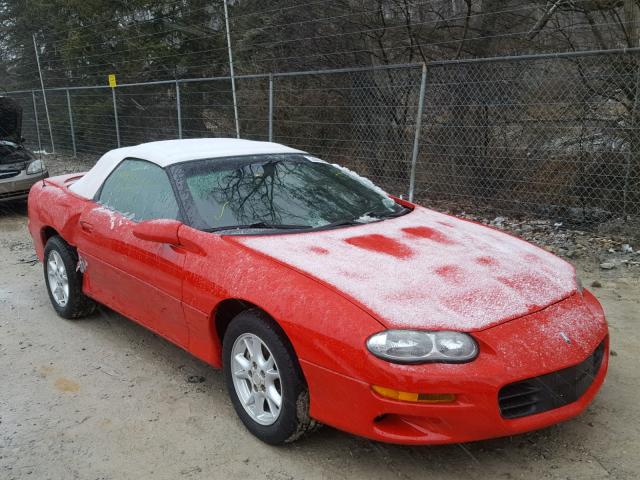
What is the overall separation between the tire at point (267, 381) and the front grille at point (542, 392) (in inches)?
34.4

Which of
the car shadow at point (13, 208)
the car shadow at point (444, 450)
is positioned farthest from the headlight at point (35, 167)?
the car shadow at point (444, 450)

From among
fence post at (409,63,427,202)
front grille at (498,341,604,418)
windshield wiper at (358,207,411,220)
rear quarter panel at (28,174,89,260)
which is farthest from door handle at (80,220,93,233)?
fence post at (409,63,427,202)

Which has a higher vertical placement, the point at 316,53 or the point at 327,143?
the point at 316,53

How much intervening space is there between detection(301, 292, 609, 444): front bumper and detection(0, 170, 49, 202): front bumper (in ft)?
26.6

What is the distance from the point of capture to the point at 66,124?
632 inches

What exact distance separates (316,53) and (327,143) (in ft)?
8.74

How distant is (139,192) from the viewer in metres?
3.93

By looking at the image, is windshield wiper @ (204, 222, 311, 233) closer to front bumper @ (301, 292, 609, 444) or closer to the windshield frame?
the windshield frame

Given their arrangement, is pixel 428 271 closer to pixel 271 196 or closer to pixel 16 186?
pixel 271 196

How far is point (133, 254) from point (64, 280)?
1306 mm

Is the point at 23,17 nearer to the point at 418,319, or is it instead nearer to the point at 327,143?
the point at 327,143

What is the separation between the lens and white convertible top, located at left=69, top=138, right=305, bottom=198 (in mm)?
3875

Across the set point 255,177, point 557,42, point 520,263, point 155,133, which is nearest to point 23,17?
point 155,133

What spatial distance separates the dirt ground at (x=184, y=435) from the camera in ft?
8.76
